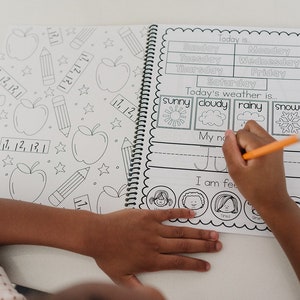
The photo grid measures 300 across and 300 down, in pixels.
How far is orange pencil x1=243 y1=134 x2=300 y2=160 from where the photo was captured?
1.65ft

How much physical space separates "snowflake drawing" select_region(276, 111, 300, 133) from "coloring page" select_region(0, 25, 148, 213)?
20 centimetres

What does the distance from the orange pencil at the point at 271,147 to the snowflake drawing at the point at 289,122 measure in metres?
0.09

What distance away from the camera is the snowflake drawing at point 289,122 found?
2.06ft

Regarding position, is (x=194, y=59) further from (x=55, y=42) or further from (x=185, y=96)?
(x=55, y=42)

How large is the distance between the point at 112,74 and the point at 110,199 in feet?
0.64

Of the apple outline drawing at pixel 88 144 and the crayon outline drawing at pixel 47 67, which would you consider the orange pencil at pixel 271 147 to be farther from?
the crayon outline drawing at pixel 47 67

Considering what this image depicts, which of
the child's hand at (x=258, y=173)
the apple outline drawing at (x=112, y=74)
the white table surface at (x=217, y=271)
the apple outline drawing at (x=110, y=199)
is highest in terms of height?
the apple outline drawing at (x=112, y=74)

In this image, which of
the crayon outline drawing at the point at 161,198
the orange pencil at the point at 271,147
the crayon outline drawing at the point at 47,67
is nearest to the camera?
the orange pencil at the point at 271,147

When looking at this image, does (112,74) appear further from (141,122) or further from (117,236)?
(117,236)

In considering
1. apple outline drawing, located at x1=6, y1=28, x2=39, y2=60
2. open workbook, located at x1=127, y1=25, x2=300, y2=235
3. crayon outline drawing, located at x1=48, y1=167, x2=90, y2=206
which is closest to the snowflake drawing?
open workbook, located at x1=127, y1=25, x2=300, y2=235

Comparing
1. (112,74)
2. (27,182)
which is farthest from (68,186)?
(112,74)

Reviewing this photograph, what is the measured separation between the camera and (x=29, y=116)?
2.24 feet

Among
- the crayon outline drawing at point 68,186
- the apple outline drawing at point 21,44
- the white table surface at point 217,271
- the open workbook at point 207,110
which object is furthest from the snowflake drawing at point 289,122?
the apple outline drawing at point 21,44

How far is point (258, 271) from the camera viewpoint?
1.84 ft
